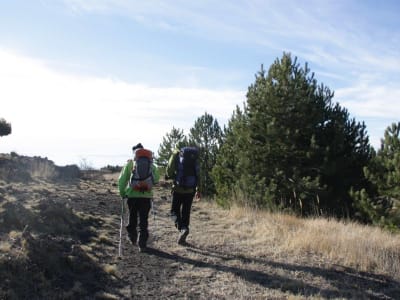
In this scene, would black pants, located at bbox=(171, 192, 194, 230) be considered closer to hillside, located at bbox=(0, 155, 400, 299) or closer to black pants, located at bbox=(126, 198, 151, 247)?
hillside, located at bbox=(0, 155, 400, 299)

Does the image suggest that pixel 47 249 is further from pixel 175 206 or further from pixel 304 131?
pixel 304 131

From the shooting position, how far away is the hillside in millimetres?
5906

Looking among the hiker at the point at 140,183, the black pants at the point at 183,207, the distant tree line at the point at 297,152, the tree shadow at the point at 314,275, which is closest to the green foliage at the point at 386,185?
the distant tree line at the point at 297,152

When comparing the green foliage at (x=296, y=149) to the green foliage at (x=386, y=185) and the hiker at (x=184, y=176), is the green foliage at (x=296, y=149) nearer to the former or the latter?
the green foliage at (x=386, y=185)

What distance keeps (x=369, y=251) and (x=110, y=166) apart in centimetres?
2930

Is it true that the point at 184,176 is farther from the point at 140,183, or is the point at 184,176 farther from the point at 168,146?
the point at 168,146

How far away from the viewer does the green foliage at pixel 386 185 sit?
454 inches

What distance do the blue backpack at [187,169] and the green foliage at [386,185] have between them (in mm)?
6068

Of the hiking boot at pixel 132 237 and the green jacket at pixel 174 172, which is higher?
the green jacket at pixel 174 172

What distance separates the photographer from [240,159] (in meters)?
14.6

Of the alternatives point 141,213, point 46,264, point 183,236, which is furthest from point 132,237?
point 46,264

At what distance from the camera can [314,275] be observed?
6.97m

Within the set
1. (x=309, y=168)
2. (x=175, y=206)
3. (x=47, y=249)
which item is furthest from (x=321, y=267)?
(x=309, y=168)

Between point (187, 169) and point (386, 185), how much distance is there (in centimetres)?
656
